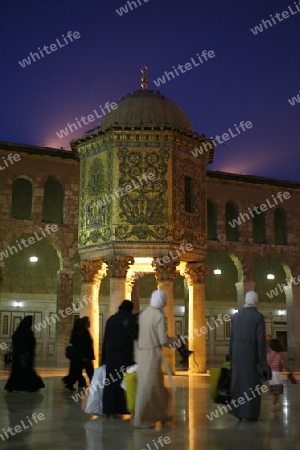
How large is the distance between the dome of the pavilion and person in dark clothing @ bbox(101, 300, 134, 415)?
7042mm

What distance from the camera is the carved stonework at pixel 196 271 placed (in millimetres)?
14352

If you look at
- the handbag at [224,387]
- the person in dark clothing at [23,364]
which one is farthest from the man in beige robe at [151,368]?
the person in dark clothing at [23,364]

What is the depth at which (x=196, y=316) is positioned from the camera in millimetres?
14328

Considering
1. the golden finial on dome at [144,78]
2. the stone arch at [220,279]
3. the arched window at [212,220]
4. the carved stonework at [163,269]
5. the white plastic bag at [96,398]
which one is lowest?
the white plastic bag at [96,398]

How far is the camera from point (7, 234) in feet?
62.3

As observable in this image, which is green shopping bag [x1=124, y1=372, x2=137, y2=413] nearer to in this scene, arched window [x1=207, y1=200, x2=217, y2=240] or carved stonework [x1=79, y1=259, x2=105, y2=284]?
carved stonework [x1=79, y1=259, x2=105, y2=284]

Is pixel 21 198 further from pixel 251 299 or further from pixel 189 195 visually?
pixel 251 299

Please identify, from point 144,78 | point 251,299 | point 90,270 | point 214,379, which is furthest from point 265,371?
point 144,78

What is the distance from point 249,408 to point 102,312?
709 inches

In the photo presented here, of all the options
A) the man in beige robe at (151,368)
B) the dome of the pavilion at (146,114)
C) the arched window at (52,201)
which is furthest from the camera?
the arched window at (52,201)

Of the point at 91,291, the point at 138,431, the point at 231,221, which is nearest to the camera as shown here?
the point at 138,431

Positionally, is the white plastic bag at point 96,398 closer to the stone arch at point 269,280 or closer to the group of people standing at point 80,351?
the group of people standing at point 80,351

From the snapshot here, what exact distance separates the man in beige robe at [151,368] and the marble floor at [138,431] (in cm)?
16

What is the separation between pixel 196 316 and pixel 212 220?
31.8 feet
